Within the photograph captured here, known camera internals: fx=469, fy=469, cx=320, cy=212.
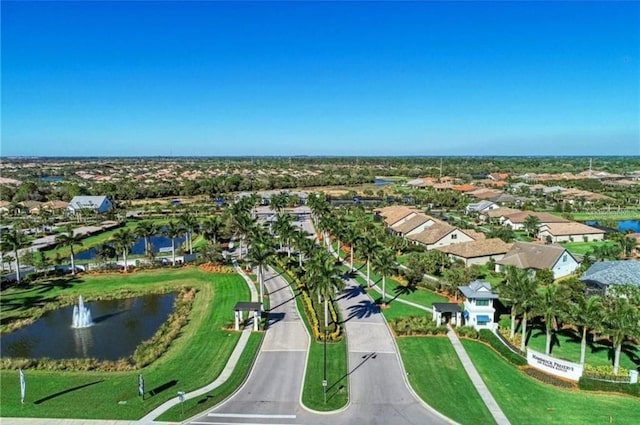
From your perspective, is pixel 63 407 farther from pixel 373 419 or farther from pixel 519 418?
pixel 519 418

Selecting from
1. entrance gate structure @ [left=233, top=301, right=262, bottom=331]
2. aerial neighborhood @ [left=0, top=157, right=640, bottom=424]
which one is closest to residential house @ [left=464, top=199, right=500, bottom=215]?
aerial neighborhood @ [left=0, top=157, right=640, bottom=424]

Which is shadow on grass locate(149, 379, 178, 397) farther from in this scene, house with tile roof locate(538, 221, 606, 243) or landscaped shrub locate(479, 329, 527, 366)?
house with tile roof locate(538, 221, 606, 243)

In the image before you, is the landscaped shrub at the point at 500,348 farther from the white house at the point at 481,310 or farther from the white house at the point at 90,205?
the white house at the point at 90,205

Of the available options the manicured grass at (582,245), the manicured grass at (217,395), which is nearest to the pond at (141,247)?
the manicured grass at (217,395)

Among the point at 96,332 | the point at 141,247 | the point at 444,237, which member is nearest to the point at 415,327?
the point at 96,332

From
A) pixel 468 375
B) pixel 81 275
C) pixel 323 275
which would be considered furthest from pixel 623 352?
pixel 81 275

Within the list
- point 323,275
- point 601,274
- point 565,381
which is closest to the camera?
point 565,381

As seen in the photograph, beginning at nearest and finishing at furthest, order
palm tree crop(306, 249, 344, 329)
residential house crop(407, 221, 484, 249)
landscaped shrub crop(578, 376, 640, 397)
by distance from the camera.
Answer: landscaped shrub crop(578, 376, 640, 397)
palm tree crop(306, 249, 344, 329)
residential house crop(407, 221, 484, 249)
